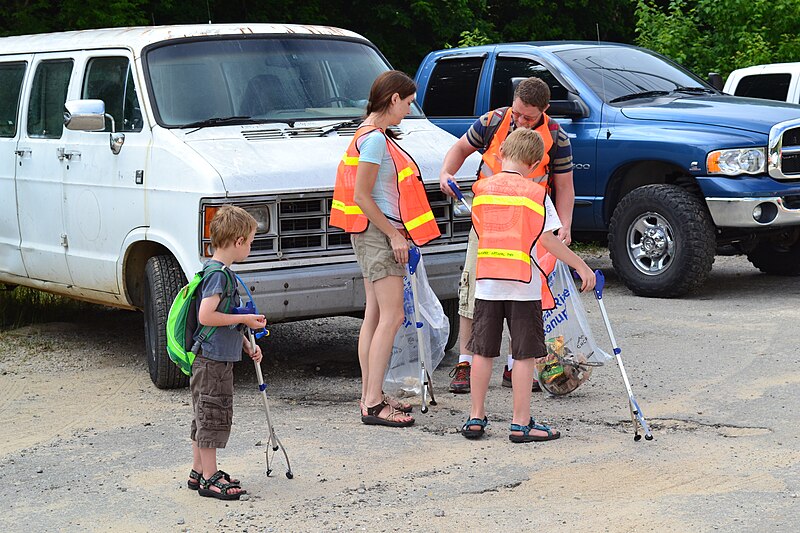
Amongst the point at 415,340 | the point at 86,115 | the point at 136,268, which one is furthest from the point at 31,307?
the point at 415,340

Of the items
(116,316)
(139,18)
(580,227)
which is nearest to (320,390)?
(116,316)

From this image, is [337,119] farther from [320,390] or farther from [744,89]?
[744,89]

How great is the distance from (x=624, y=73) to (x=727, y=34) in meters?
7.81

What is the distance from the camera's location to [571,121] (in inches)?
426

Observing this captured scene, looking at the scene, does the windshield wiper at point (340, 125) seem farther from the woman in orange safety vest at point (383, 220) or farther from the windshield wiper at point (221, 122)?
the woman in orange safety vest at point (383, 220)

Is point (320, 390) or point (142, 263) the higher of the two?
point (142, 263)

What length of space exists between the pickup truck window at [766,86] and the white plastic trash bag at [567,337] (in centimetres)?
773

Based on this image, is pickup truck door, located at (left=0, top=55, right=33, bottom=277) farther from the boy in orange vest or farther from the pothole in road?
→ the pothole in road

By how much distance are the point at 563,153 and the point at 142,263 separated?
8.99 ft

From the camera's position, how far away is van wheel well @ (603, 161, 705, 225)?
34.8 ft

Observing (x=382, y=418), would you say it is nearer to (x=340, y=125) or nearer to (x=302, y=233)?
(x=302, y=233)

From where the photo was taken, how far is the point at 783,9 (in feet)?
58.3

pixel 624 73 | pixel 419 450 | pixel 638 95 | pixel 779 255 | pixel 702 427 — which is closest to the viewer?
pixel 419 450

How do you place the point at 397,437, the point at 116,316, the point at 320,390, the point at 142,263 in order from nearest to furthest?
the point at 397,437 → the point at 320,390 → the point at 142,263 → the point at 116,316
